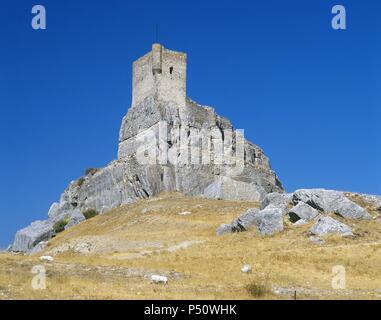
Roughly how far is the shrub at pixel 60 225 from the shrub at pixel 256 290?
43.5 metres

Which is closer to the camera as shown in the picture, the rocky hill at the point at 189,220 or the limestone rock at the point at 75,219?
the rocky hill at the point at 189,220

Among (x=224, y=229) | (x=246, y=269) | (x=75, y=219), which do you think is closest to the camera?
(x=246, y=269)

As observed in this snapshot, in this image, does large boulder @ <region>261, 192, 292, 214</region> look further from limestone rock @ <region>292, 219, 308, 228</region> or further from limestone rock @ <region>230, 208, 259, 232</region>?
limestone rock @ <region>292, 219, 308, 228</region>

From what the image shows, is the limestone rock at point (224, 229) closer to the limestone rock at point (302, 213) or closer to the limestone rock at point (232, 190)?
the limestone rock at point (302, 213)

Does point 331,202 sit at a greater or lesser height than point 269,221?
greater

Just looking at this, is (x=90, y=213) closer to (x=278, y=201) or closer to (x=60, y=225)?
(x=60, y=225)

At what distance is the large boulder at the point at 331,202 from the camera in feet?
122

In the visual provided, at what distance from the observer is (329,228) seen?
34.1m

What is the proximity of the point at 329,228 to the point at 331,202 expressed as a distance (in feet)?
14.4

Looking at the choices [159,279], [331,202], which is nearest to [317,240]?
[331,202]

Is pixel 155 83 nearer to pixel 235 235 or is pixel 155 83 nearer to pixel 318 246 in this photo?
pixel 235 235

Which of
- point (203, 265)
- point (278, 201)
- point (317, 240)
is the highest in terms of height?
point (278, 201)

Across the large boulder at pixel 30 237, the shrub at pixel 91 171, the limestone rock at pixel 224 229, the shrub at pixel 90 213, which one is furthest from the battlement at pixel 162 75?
the limestone rock at pixel 224 229
